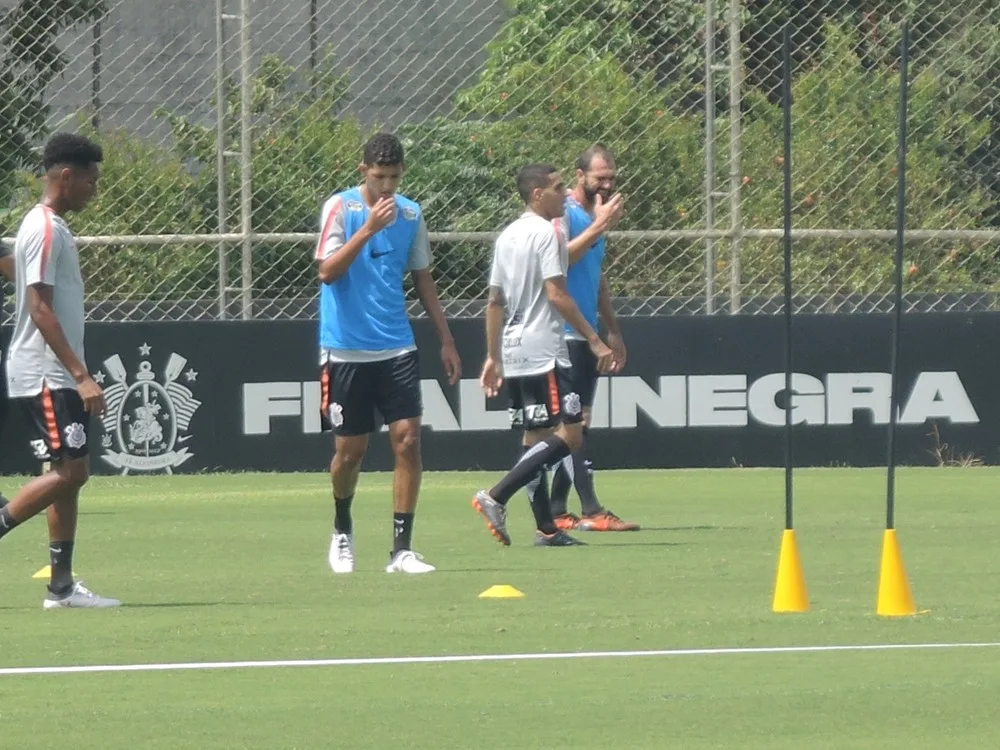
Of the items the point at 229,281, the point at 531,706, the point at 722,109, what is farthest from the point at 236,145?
the point at 531,706

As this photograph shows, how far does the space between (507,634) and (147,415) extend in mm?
8589

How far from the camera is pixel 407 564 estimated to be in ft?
33.3

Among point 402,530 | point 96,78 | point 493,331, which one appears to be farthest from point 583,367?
point 96,78

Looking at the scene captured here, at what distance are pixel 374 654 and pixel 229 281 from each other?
9.13m

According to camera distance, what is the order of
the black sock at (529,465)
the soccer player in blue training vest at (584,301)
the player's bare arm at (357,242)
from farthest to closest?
1. the soccer player in blue training vest at (584,301)
2. the black sock at (529,465)
3. the player's bare arm at (357,242)

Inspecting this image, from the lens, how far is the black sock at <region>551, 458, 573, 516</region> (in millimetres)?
12398

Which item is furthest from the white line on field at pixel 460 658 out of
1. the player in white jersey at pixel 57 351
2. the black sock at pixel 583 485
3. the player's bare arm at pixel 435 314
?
the black sock at pixel 583 485

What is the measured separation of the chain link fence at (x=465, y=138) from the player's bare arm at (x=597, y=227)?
440 centimetres

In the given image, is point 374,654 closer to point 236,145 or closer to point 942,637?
point 942,637

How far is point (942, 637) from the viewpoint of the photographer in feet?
25.8

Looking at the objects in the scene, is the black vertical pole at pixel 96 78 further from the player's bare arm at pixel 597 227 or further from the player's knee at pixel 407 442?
the player's knee at pixel 407 442

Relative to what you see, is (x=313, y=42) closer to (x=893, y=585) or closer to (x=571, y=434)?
(x=571, y=434)

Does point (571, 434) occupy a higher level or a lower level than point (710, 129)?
lower

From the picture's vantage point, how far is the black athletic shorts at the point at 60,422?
8.86 metres
